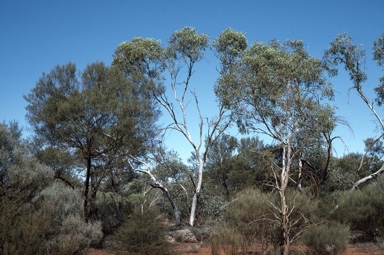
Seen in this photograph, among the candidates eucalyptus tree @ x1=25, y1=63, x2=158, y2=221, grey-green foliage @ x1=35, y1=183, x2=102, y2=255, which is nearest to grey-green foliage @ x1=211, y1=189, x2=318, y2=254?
grey-green foliage @ x1=35, y1=183, x2=102, y2=255

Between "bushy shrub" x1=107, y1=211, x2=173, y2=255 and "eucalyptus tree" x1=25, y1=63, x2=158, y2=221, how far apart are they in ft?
19.6

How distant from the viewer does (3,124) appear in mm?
13258

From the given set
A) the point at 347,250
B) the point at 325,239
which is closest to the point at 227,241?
the point at 325,239

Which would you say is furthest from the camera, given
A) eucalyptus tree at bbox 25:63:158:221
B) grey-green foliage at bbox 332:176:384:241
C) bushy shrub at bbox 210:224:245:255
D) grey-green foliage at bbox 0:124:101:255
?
eucalyptus tree at bbox 25:63:158:221

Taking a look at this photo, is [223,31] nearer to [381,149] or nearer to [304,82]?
[304,82]

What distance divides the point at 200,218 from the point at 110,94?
35.8ft

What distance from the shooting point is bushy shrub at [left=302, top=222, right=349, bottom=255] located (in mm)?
11281

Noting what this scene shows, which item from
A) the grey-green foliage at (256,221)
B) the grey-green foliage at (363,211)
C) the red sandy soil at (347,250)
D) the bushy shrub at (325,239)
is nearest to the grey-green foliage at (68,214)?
the red sandy soil at (347,250)

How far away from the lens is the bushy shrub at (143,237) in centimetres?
1139

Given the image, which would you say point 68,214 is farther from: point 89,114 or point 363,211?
point 363,211

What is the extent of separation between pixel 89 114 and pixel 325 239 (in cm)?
1103

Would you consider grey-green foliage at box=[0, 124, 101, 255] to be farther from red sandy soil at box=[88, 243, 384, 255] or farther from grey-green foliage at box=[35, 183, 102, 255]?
red sandy soil at box=[88, 243, 384, 255]

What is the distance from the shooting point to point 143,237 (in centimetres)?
1159

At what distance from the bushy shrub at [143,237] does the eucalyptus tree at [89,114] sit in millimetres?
5965
